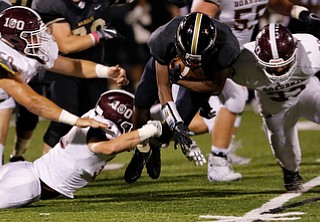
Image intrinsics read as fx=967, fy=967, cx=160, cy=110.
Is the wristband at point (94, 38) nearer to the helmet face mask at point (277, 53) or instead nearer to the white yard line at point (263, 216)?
the helmet face mask at point (277, 53)

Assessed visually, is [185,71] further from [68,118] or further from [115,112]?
[68,118]

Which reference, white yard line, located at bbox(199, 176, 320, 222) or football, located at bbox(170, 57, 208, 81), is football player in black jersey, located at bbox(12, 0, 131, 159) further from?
white yard line, located at bbox(199, 176, 320, 222)

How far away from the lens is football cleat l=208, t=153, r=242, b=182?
6.19 metres

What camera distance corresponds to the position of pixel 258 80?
17.3 feet

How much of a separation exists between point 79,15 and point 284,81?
1900 mm

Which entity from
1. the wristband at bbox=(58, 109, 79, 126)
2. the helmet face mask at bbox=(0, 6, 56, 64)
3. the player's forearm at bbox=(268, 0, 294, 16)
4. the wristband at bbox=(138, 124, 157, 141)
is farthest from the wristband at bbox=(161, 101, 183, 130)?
the player's forearm at bbox=(268, 0, 294, 16)

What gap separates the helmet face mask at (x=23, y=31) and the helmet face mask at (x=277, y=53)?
3.91ft

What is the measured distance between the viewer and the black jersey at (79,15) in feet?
21.2

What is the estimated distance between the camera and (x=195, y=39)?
5.04 meters

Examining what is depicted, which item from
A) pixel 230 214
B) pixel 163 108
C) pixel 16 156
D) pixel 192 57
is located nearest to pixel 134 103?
pixel 163 108

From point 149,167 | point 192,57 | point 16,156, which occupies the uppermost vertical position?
point 192,57

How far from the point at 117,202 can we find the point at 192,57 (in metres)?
0.90

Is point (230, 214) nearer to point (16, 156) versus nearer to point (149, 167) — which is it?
point (149, 167)

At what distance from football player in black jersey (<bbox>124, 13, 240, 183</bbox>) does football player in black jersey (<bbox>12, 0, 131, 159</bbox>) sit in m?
0.88
